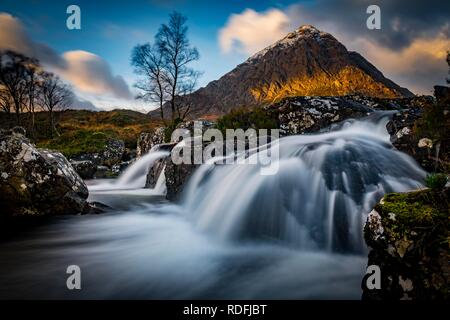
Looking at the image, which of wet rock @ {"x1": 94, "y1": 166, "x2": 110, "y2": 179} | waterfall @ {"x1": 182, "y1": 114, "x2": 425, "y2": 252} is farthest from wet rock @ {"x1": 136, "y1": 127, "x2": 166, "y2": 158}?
waterfall @ {"x1": 182, "y1": 114, "x2": 425, "y2": 252}

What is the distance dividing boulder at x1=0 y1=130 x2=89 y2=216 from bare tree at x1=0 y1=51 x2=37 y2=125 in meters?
34.5

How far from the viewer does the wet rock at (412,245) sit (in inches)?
101

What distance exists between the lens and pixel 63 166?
304 inches

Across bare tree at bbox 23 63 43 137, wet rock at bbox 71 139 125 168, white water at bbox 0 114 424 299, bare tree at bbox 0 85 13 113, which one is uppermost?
bare tree at bbox 23 63 43 137

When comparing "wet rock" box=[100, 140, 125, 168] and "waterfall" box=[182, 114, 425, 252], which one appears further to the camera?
"wet rock" box=[100, 140, 125, 168]

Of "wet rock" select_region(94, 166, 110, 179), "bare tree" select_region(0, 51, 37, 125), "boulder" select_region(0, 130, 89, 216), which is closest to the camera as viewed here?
"boulder" select_region(0, 130, 89, 216)

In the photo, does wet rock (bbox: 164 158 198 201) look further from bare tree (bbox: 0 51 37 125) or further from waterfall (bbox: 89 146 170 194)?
bare tree (bbox: 0 51 37 125)

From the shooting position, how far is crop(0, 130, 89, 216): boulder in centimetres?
663

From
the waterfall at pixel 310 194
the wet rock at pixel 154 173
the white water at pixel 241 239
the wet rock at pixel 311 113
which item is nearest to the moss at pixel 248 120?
the wet rock at pixel 311 113

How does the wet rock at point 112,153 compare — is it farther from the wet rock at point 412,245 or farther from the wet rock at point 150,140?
the wet rock at point 412,245

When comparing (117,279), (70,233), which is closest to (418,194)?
(117,279)

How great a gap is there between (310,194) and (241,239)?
1.57m

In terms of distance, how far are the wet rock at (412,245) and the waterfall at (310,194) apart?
1.81 meters

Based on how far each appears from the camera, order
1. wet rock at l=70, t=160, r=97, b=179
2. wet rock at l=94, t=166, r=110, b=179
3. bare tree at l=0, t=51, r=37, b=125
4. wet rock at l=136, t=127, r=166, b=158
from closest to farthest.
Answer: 1. wet rock at l=70, t=160, r=97, b=179
2. wet rock at l=94, t=166, r=110, b=179
3. wet rock at l=136, t=127, r=166, b=158
4. bare tree at l=0, t=51, r=37, b=125
